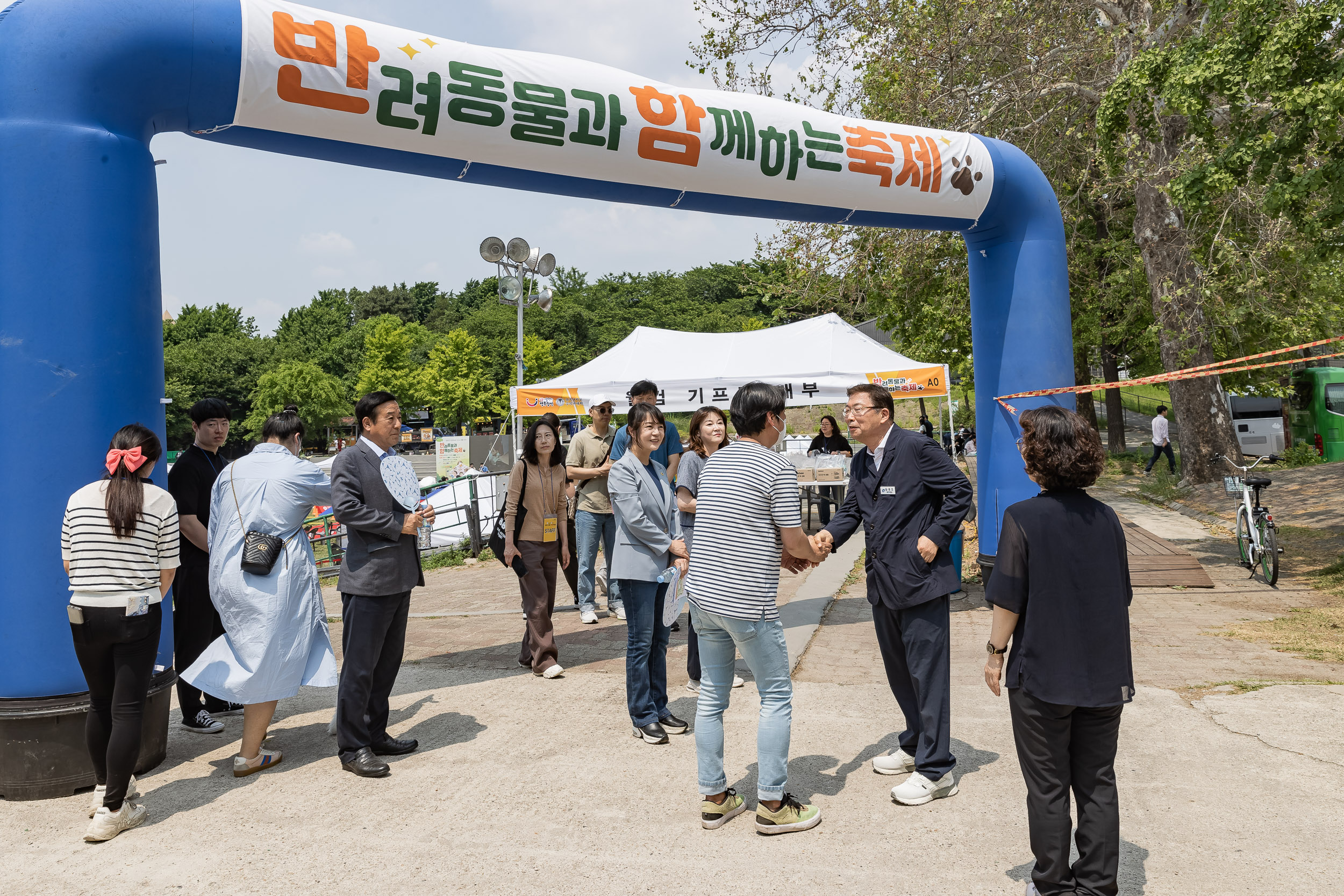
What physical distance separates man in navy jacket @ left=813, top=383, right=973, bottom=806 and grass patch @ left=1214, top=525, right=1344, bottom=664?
3.66 meters

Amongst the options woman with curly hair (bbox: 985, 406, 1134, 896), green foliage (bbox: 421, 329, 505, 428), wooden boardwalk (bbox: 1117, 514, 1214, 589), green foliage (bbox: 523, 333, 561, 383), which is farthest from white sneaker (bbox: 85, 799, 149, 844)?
green foliage (bbox: 421, 329, 505, 428)

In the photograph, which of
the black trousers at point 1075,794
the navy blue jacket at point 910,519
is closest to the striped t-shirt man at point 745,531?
the navy blue jacket at point 910,519

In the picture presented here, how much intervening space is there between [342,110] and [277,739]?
3581 mm

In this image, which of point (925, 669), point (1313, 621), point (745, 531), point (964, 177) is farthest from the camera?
point (964, 177)

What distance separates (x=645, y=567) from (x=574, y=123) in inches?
117

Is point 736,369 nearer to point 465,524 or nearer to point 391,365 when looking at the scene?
point 465,524

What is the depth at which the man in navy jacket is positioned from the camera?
3939 mm

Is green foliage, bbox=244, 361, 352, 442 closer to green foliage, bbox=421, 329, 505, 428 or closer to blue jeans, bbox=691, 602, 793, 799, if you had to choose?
green foliage, bbox=421, 329, 505, 428

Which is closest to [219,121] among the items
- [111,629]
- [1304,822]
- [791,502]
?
[111,629]

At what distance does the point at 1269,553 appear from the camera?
8.54m

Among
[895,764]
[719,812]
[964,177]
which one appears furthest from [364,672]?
[964,177]

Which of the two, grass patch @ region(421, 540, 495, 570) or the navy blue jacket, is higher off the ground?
the navy blue jacket

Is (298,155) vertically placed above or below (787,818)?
above

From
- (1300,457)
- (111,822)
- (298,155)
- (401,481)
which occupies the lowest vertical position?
(111,822)
